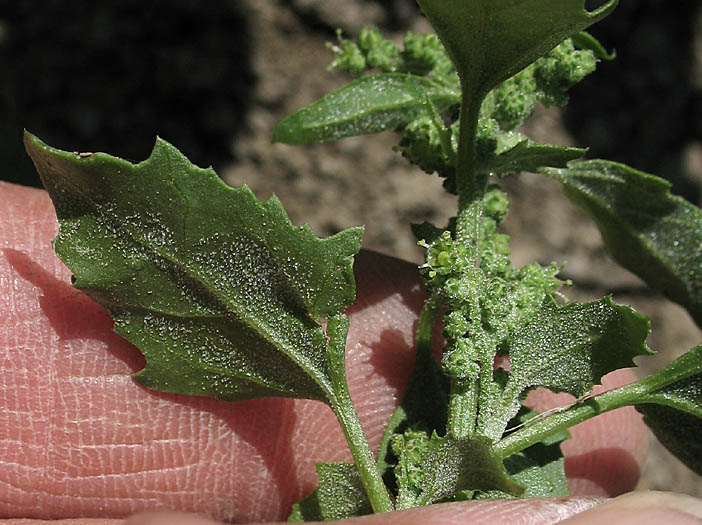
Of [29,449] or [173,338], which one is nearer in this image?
[173,338]

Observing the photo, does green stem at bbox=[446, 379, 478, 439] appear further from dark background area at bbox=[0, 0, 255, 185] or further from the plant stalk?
dark background area at bbox=[0, 0, 255, 185]

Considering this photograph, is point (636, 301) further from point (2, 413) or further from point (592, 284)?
point (2, 413)

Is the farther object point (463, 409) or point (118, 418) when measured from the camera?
point (118, 418)

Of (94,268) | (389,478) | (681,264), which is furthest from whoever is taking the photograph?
(681,264)

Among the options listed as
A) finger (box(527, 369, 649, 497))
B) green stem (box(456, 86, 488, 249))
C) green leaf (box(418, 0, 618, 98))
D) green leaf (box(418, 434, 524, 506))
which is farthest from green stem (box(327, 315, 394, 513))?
finger (box(527, 369, 649, 497))

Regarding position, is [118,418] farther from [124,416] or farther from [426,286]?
[426,286]

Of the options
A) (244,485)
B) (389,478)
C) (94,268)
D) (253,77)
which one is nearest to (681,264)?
(389,478)


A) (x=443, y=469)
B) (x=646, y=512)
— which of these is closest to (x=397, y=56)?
(x=443, y=469)
